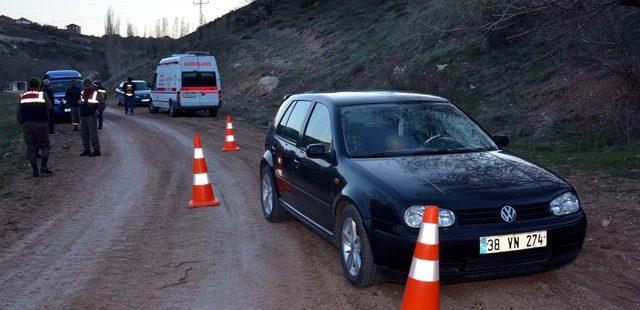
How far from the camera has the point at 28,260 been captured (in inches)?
260

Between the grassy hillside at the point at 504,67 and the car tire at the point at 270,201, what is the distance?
11.5ft

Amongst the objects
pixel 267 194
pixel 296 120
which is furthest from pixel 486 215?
pixel 267 194

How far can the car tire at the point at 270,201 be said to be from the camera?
7.93 metres

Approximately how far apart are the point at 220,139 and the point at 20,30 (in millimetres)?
140114

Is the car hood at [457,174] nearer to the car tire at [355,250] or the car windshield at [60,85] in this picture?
the car tire at [355,250]

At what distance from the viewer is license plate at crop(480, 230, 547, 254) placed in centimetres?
487

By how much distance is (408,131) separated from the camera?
6.37m

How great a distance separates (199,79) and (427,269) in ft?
80.9

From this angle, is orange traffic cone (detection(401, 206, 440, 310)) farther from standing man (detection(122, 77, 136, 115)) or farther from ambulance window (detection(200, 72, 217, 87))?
standing man (detection(122, 77, 136, 115))

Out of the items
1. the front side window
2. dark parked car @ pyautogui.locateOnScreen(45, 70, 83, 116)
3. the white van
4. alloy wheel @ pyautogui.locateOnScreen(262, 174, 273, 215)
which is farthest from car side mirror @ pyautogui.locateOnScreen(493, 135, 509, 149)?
the white van

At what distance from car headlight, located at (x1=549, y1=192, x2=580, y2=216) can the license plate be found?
0.91 feet

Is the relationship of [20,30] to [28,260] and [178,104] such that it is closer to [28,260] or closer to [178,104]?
[178,104]

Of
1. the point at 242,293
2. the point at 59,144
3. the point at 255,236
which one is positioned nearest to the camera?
the point at 242,293

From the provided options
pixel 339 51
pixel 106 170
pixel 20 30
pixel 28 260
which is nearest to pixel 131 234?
pixel 28 260
